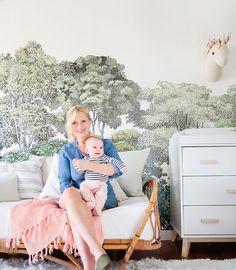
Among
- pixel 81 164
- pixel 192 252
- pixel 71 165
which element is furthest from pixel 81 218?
pixel 192 252

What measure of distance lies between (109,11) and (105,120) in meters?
1.01

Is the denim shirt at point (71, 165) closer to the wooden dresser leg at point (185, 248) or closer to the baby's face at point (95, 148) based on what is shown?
the baby's face at point (95, 148)

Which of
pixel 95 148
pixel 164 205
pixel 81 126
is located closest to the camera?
pixel 95 148

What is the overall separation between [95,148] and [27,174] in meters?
0.93

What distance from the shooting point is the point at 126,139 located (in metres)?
3.88

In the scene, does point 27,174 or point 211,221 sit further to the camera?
point 27,174

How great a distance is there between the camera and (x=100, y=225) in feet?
8.93

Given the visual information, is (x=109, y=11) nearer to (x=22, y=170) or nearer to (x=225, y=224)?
(x=22, y=170)

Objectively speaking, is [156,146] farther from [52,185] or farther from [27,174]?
[27,174]

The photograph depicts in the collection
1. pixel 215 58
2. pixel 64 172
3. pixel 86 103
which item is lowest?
pixel 64 172

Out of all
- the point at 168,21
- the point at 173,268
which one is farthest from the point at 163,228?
the point at 168,21

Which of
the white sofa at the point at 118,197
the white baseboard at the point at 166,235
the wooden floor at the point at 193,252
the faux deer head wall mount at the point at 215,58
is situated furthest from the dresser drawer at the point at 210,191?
the faux deer head wall mount at the point at 215,58

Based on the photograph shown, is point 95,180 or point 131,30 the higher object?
point 131,30

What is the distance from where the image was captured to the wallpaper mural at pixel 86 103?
12.6 feet
